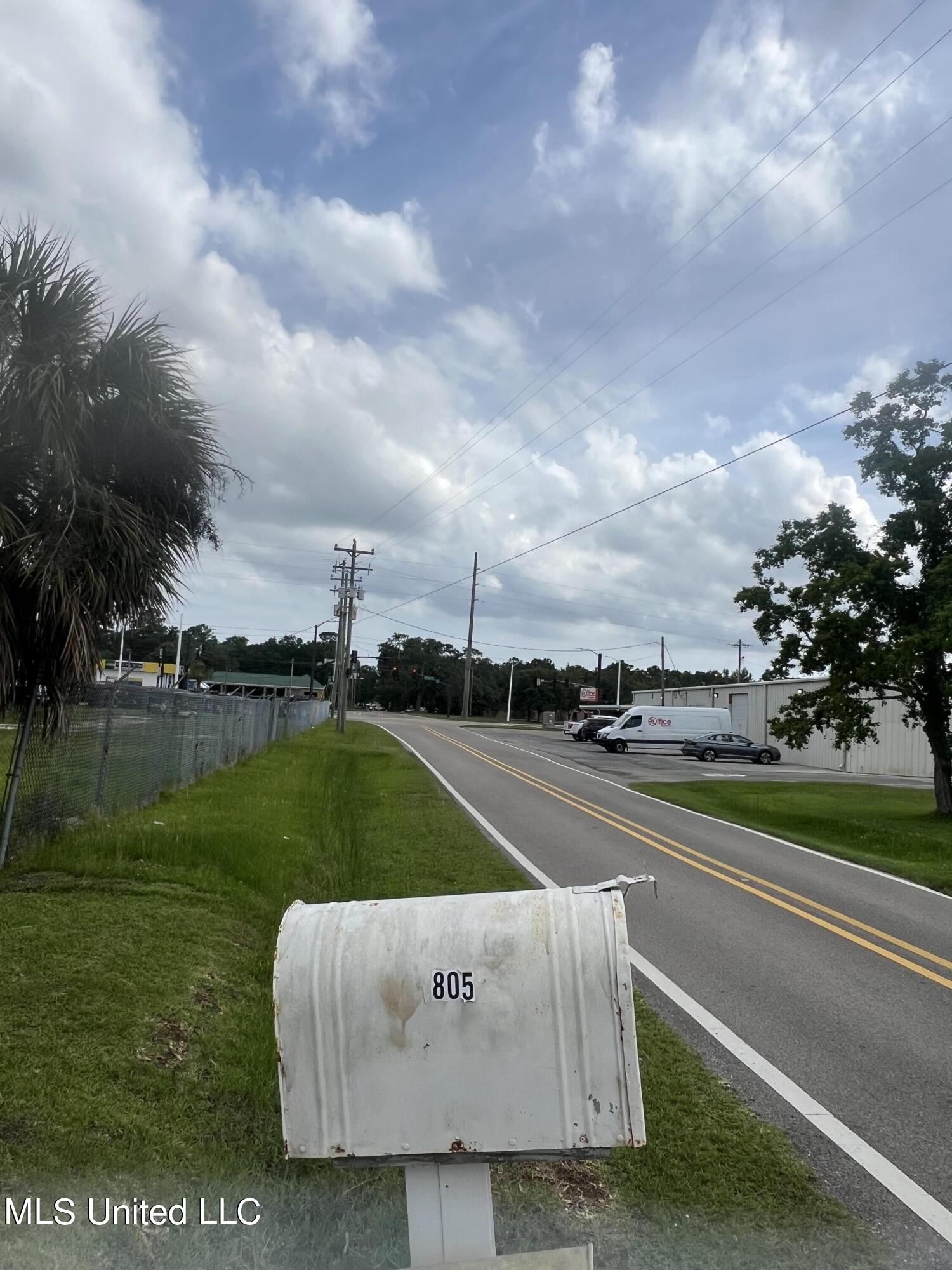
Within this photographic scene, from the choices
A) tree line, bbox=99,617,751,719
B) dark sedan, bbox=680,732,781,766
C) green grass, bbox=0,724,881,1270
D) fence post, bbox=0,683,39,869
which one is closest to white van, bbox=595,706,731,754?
dark sedan, bbox=680,732,781,766

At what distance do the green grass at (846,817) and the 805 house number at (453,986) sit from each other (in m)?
11.3

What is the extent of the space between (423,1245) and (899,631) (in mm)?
18852

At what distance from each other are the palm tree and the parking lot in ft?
73.8

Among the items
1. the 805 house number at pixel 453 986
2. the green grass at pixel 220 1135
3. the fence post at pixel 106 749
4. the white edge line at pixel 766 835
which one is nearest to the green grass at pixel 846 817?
the white edge line at pixel 766 835

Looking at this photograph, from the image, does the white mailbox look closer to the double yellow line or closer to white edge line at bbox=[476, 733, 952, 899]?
the double yellow line

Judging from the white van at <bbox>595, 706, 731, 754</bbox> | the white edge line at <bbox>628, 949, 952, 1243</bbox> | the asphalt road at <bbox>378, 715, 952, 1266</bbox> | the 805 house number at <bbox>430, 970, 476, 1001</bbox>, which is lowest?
the white edge line at <bbox>628, 949, 952, 1243</bbox>

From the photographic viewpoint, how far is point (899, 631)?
19219mm

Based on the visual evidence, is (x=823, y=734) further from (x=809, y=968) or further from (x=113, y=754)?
(x=809, y=968)

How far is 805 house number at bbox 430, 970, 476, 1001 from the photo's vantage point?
2.43 metres

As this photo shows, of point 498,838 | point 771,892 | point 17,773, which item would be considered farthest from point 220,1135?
point 498,838

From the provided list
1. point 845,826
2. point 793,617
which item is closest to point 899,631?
point 793,617

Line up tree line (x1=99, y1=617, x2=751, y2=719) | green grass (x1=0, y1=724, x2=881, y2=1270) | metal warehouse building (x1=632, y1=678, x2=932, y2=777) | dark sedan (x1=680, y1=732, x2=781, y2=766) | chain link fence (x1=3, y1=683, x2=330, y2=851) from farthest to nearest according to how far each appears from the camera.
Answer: tree line (x1=99, y1=617, x2=751, y2=719), dark sedan (x1=680, y1=732, x2=781, y2=766), metal warehouse building (x1=632, y1=678, x2=932, y2=777), chain link fence (x1=3, y1=683, x2=330, y2=851), green grass (x1=0, y1=724, x2=881, y2=1270)

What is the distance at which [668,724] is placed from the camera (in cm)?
4997

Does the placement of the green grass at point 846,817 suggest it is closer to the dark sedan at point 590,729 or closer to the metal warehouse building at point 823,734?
the metal warehouse building at point 823,734
